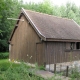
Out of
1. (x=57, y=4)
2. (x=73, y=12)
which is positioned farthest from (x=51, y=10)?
(x=57, y=4)

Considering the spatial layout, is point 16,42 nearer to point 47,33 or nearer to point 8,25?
point 47,33

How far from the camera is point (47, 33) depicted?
15.3 meters

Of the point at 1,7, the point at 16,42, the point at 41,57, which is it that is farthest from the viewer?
the point at 16,42

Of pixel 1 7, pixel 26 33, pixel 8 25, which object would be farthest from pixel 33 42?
pixel 8 25

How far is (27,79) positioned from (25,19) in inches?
574

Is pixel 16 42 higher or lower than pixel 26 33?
lower

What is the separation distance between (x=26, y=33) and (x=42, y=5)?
1085 inches

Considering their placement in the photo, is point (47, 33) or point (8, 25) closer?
point (47, 33)

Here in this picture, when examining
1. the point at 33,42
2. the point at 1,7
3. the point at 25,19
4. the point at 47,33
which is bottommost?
the point at 33,42

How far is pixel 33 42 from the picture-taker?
1619 centimetres

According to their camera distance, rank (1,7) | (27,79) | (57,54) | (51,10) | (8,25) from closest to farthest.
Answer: (27,79) → (1,7) → (57,54) → (8,25) → (51,10)

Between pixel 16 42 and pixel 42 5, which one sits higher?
pixel 42 5

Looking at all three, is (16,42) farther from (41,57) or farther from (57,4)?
(57,4)

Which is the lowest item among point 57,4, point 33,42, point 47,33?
point 33,42
